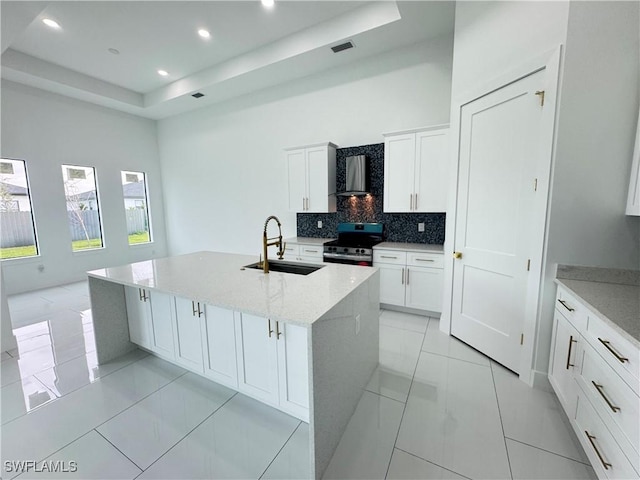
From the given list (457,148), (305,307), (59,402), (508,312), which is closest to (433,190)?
(457,148)

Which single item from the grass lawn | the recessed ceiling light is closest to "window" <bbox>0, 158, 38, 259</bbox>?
the grass lawn

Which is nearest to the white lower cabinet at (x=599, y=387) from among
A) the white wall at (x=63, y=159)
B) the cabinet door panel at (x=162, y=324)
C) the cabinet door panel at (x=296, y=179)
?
the cabinet door panel at (x=162, y=324)

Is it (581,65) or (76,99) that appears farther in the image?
(76,99)

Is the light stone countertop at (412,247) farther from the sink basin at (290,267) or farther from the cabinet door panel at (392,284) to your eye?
the sink basin at (290,267)

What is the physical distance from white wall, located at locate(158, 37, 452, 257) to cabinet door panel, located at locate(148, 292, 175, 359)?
2757 mm

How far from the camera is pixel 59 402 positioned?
1945 millimetres

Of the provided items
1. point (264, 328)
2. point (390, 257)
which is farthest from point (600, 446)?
point (390, 257)

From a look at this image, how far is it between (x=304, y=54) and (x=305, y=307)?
3637 millimetres

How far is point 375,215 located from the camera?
3896mm

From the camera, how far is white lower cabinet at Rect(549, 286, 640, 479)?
108 cm

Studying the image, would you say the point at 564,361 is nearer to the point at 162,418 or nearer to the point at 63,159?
the point at 162,418

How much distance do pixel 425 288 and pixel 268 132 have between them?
3.71 m

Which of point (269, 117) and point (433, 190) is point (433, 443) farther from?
point (269, 117)

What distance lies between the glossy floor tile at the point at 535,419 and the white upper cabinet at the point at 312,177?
287 centimetres
